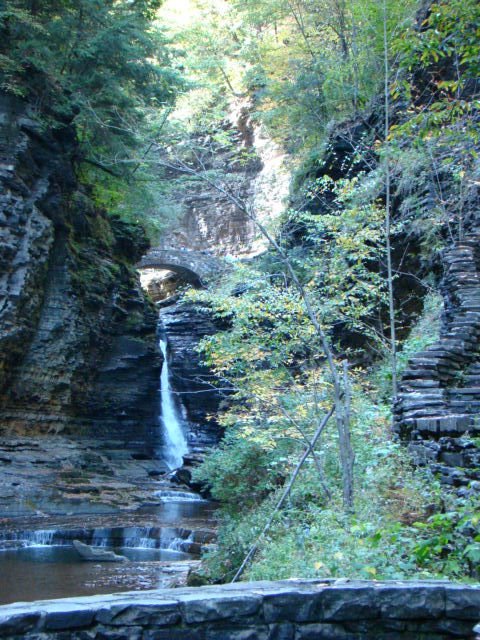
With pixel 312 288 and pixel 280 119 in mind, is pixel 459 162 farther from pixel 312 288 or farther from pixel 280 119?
pixel 280 119

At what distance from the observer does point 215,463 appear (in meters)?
10.4

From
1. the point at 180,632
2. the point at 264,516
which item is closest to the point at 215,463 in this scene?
the point at 264,516

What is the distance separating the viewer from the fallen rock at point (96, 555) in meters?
10.6

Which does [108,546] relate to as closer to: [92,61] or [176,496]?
[176,496]

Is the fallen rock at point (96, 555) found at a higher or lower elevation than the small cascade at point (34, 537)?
lower

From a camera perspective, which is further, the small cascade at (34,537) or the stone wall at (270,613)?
the small cascade at (34,537)

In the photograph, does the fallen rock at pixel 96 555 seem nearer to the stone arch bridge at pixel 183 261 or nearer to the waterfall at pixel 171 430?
the waterfall at pixel 171 430

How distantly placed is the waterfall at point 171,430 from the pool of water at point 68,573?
11.1 meters

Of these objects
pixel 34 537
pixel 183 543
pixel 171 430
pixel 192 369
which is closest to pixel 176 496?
pixel 183 543

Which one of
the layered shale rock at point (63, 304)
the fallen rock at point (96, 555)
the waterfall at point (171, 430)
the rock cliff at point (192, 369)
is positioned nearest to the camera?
the fallen rock at point (96, 555)

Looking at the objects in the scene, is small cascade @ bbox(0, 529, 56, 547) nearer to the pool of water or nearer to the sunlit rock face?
the pool of water

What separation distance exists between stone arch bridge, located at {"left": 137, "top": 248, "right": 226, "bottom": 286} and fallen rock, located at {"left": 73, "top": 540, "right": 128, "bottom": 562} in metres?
21.3

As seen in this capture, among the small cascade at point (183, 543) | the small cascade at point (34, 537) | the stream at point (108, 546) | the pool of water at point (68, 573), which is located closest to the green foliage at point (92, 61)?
the stream at point (108, 546)

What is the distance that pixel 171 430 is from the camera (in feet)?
77.9
